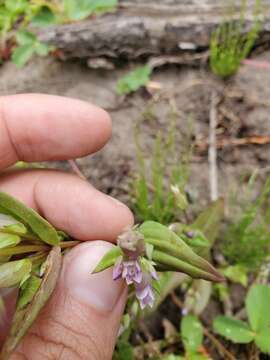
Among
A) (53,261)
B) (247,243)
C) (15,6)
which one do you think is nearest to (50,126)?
(53,261)

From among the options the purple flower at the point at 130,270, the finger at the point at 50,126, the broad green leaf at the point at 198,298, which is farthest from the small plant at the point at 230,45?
the purple flower at the point at 130,270

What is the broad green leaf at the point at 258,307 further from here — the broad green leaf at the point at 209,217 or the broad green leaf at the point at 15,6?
the broad green leaf at the point at 15,6

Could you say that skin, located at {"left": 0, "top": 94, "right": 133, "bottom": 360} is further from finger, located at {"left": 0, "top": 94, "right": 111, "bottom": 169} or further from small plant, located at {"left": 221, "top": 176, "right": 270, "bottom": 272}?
small plant, located at {"left": 221, "top": 176, "right": 270, "bottom": 272}

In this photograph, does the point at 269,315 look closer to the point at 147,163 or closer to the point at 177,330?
the point at 177,330

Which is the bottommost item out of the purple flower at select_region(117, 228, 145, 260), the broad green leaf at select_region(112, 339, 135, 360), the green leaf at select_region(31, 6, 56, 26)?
the broad green leaf at select_region(112, 339, 135, 360)

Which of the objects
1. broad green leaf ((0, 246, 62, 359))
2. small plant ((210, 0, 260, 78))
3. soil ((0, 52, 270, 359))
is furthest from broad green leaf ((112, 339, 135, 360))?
small plant ((210, 0, 260, 78))

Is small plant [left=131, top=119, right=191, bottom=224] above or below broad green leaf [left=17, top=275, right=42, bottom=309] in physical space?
below
